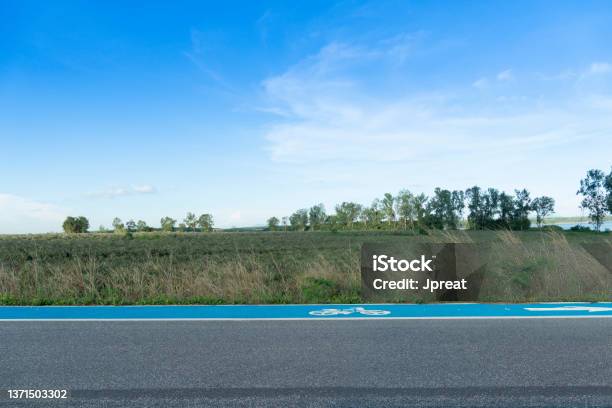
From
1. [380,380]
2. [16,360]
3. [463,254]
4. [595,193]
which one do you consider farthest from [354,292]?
[595,193]

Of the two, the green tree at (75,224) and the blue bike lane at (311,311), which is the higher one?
the green tree at (75,224)

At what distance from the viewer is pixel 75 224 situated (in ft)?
512

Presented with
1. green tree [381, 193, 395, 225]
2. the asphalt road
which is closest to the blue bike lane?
the asphalt road

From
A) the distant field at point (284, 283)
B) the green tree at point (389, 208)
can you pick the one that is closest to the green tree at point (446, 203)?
the green tree at point (389, 208)

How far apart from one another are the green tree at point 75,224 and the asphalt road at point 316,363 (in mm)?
162835

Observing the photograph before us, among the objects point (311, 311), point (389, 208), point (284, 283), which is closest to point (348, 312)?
point (311, 311)

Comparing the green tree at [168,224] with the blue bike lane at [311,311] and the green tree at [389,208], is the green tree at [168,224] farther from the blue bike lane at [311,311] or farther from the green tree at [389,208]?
the blue bike lane at [311,311]

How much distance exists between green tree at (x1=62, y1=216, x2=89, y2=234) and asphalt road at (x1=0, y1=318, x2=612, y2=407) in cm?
16283

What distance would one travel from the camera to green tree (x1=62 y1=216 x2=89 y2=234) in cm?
15550

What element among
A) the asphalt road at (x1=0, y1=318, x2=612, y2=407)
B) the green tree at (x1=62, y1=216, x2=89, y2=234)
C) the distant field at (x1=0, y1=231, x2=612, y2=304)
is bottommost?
the asphalt road at (x1=0, y1=318, x2=612, y2=407)

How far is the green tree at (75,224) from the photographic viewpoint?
510 feet

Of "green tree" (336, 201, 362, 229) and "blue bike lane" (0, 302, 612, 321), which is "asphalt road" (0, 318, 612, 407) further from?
"green tree" (336, 201, 362, 229)

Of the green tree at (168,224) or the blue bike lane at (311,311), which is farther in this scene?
the green tree at (168,224)

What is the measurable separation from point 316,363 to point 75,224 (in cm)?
16760
